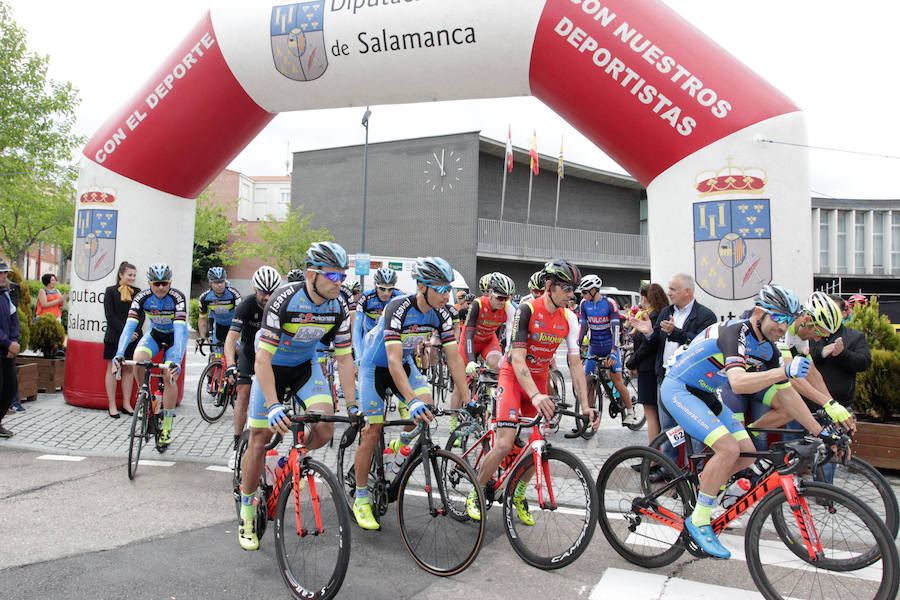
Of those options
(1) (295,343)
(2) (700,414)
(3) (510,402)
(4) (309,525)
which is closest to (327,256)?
(1) (295,343)

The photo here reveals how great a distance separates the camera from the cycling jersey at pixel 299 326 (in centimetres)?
384

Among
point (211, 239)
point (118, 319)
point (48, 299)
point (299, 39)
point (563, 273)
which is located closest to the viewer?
point (563, 273)

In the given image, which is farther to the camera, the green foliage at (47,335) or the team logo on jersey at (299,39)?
the green foliage at (47,335)

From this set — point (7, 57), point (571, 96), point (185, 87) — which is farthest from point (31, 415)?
point (7, 57)

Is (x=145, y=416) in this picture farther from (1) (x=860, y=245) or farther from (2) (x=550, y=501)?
(1) (x=860, y=245)

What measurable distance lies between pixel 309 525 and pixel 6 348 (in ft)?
20.0

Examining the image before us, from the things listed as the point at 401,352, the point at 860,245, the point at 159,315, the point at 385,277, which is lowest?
the point at 401,352

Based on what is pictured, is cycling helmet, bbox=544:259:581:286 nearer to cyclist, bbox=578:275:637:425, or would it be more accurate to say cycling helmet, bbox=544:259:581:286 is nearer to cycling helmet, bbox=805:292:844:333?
cycling helmet, bbox=805:292:844:333

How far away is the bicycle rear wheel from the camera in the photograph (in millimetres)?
3887

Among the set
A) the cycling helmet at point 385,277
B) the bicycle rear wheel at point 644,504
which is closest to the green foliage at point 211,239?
the cycling helmet at point 385,277

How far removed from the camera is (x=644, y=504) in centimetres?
405

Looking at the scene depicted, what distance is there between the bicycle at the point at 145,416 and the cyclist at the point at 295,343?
2384mm

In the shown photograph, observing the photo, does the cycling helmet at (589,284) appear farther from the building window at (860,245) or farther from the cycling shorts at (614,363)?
the building window at (860,245)

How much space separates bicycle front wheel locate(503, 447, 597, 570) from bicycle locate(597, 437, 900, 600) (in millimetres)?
375
